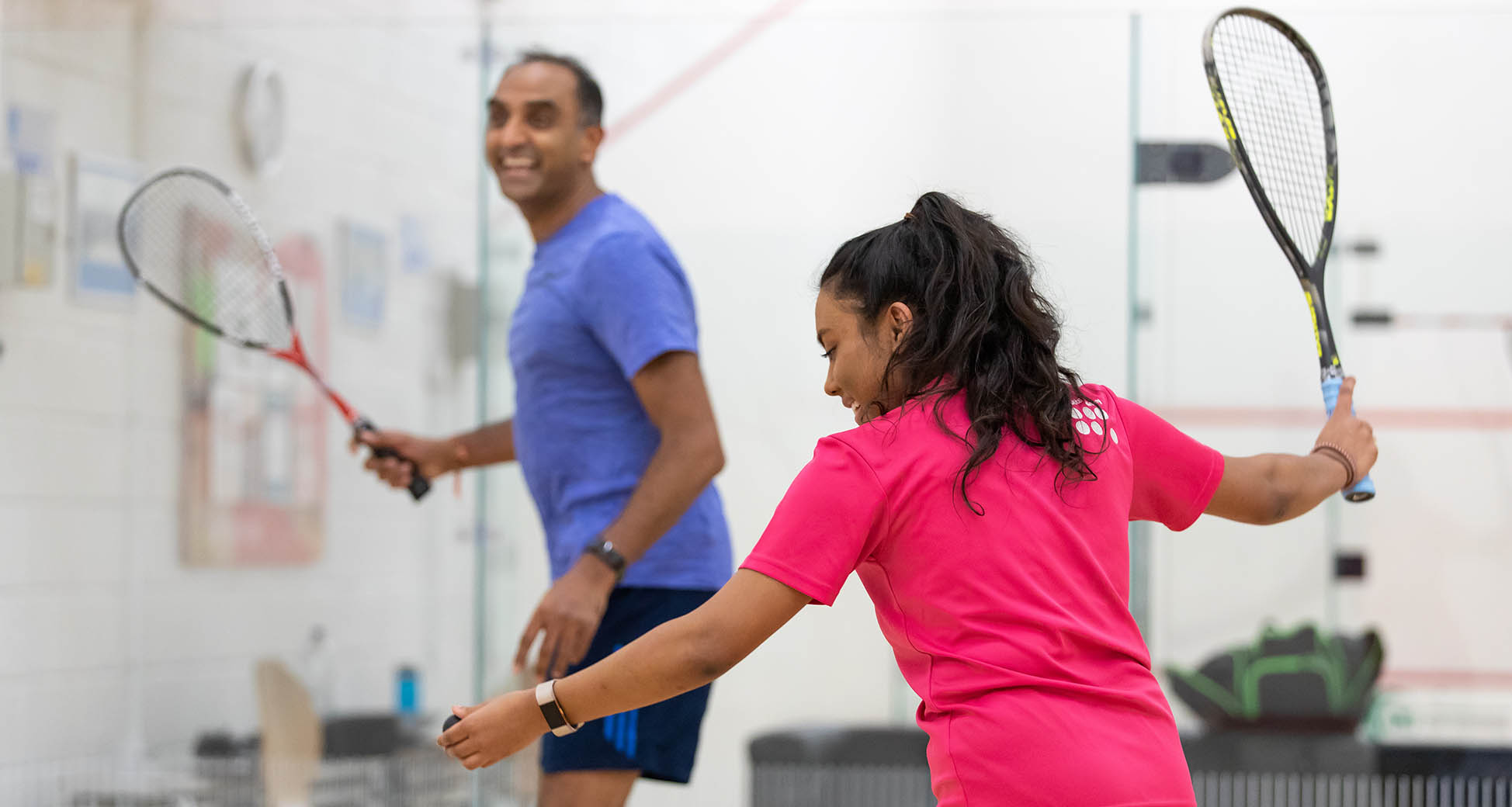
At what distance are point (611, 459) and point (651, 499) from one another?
87mm

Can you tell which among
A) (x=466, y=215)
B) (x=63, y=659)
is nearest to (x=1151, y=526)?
(x=466, y=215)

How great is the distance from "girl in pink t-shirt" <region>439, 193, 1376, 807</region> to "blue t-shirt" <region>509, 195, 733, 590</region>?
0.47 metres

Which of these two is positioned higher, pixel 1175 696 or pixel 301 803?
pixel 1175 696

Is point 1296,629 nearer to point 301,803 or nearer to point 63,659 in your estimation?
point 301,803

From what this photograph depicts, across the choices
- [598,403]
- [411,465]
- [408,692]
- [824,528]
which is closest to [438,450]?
[411,465]

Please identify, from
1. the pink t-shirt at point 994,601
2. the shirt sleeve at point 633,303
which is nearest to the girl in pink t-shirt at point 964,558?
the pink t-shirt at point 994,601

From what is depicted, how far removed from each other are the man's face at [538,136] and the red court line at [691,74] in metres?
0.77

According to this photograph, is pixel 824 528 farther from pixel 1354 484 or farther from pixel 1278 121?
pixel 1278 121

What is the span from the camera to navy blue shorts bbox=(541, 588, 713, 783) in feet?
4.53

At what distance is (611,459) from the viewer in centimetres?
142

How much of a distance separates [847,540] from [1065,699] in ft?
0.54

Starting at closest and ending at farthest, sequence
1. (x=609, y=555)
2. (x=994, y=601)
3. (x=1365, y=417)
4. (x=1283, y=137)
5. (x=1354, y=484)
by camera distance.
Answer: (x=994, y=601) < (x=1354, y=484) < (x=609, y=555) < (x=1283, y=137) < (x=1365, y=417)

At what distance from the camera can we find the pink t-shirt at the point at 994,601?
85 centimetres

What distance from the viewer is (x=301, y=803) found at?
2328 mm
